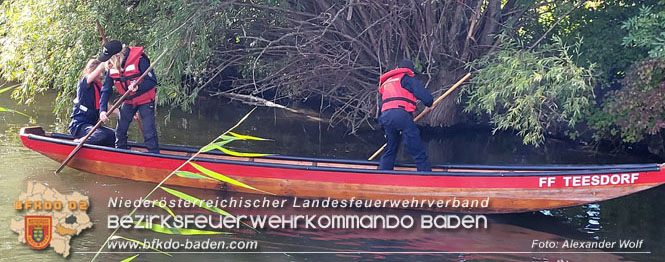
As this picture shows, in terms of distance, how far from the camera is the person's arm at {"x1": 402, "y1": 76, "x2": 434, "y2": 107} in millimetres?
8922

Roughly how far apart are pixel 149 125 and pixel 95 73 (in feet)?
2.89

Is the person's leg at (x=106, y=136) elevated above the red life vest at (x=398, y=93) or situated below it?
below

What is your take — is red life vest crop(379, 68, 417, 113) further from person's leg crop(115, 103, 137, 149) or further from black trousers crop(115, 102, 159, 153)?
person's leg crop(115, 103, 137, 149)

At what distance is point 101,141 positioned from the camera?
10.3m

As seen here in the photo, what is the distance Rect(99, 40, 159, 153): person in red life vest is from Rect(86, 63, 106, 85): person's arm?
0.36ft

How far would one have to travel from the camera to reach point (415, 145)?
9164mm

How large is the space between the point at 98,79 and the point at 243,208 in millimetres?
2455

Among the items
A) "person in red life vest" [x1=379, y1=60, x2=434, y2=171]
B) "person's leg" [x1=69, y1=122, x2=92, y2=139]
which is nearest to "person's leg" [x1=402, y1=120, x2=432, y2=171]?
"person in red life vest" [x1=379, y1=60, x2=434, y2=171]

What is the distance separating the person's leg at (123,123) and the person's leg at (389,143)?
10.1 feet

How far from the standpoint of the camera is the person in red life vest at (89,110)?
995 centimetres

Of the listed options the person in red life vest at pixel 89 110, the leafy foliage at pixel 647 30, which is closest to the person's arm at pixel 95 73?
the person in red life vest at pixel 89 110

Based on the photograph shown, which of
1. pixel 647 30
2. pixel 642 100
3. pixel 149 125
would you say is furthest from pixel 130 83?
pixel 647 30

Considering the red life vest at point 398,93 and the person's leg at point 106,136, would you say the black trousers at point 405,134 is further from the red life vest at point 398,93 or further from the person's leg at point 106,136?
the person's leg at point 106,136

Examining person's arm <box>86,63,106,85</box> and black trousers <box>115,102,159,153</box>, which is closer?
person's arm <box>86,63,106,85</box>
